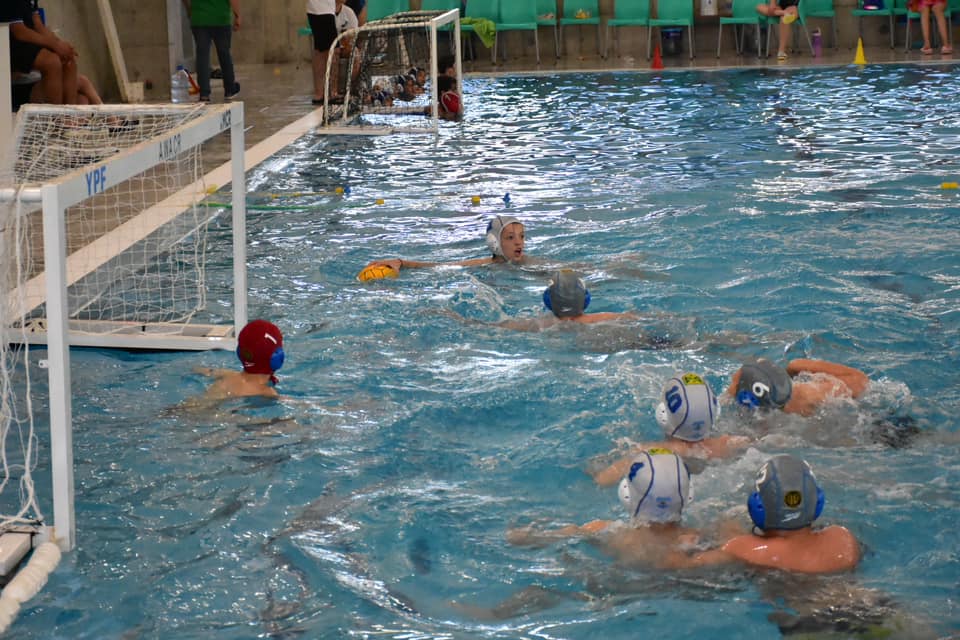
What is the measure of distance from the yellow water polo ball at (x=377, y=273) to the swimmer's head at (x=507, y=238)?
66 cm

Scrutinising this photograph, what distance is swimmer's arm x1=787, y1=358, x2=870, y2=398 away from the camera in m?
5.22

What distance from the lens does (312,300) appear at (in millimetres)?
7125

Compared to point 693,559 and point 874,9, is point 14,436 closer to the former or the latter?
point 693,559

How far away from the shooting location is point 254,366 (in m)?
5.31

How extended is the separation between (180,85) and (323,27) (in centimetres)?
339

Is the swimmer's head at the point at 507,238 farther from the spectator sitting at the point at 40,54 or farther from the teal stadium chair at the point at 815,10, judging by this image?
the teal stadium chair at the point at 815,10

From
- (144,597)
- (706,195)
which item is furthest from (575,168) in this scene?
(144,597)

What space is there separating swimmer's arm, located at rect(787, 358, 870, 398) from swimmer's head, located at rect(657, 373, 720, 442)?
1016 millimetres

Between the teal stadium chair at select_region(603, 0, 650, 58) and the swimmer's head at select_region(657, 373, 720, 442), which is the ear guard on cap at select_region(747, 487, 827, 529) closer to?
the swimmer's head at select_region(657, 373, 720, 442)

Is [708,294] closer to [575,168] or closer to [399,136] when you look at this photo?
[575,168]

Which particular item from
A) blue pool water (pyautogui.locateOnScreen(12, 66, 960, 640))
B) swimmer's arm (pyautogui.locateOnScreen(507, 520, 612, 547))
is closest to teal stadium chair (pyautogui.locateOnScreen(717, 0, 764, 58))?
blue pool water (pyautogui.locateOnScreen(12, 66, 960, 640))

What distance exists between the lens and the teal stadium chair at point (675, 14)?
770 inches

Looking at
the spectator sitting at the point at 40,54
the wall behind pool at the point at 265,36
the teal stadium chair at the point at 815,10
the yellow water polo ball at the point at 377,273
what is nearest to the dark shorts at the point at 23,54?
the spectator sitting at the point at 40,54

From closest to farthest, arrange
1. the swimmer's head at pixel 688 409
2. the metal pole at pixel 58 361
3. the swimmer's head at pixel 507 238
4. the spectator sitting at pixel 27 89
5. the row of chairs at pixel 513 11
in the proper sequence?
the metal pole at pixel 58 361 < the swimmer's head at pixel 688 409 < the swimmer's head at pixel 507 238 < the spectator sitting at pixel 27 89 < the row of chairs at pixel 513 11
